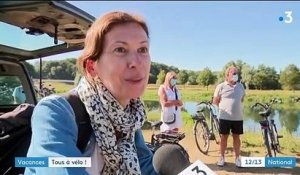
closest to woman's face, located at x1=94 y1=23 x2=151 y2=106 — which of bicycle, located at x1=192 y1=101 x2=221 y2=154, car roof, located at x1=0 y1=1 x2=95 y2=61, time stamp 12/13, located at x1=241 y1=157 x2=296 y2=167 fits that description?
car roof, located at x1=0 y1=1 x2=95 y2=61

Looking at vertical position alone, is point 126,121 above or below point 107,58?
below

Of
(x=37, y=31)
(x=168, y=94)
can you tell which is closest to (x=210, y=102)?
(x=168, y=94)

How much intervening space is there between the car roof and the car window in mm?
127

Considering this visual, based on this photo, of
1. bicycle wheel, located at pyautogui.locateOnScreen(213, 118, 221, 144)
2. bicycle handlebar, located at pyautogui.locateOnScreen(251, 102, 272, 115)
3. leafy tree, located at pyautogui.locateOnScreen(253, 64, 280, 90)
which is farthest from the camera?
bicycle wheel, located at pyautogui.locateOnScreen(213, 118, 221, 144)

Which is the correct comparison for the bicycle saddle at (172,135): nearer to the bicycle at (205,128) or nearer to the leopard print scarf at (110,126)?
the bicycle at (205,128)

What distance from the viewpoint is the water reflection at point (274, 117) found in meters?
1.84

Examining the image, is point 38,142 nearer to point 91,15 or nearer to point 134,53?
point 134,53

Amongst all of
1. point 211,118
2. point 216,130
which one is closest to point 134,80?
point 216,130

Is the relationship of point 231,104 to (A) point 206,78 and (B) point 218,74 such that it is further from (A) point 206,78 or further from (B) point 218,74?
(A) point 206,78

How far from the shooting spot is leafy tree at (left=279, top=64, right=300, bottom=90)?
170 centimetres

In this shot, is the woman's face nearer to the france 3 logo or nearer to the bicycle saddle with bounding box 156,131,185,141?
the france 3 logo

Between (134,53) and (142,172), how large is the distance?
30 centimetres

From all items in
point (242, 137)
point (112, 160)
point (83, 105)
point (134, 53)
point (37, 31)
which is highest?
point (37, 31)

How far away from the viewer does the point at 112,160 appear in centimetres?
77
